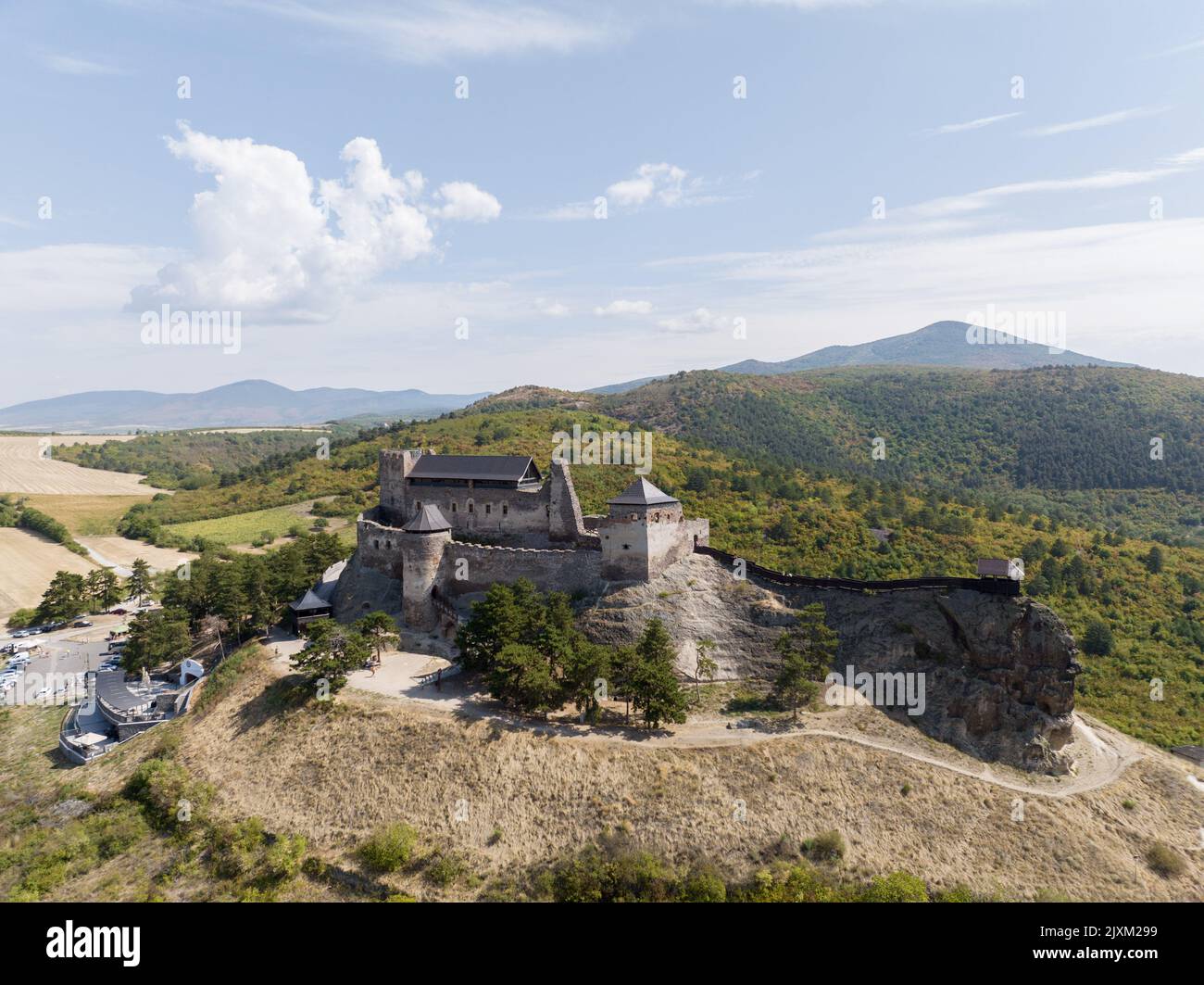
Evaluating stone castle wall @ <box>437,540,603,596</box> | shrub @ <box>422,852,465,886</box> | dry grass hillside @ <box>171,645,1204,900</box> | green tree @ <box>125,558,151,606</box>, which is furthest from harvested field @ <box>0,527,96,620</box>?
shrub @ <box>422,852,465,886</box>

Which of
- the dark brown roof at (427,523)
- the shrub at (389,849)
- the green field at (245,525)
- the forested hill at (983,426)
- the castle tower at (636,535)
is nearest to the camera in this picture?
the shrub at (389,849)

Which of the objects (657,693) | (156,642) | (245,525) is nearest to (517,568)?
(657,693)

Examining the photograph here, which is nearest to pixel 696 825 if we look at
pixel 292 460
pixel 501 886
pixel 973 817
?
pixel 501 886

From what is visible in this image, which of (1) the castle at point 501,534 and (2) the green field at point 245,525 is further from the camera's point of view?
Result: (2) the green field at point 245,525

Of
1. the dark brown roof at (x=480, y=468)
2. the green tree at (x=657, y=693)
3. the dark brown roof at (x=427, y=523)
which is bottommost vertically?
the green tree at (x=657, y=693)

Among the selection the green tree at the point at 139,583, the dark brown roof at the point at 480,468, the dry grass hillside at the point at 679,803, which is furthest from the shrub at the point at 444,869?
the green tree at the point at 139,583

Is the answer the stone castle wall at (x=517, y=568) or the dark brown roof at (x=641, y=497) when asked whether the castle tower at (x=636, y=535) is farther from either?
the stone castle wall at (x=517, y=568)

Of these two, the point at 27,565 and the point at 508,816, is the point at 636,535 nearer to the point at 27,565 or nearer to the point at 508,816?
the point at 508,816
